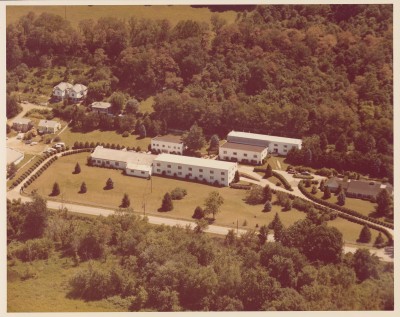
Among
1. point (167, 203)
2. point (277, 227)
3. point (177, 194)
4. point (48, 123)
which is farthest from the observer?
point (48, 123)

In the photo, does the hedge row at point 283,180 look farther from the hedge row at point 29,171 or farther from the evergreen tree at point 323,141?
the hedge row at point 29,171

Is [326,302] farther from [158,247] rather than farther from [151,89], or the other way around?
[151,89]

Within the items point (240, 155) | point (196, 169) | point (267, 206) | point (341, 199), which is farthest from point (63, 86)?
point (341, 199)

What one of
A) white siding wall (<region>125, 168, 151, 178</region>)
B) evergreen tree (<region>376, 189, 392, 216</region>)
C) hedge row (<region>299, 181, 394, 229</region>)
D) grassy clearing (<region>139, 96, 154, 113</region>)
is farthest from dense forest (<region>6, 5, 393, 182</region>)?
white siding wall (<region>125, 168, 151, 178</region>)

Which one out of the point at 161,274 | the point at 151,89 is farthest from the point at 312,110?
the point at 161,274

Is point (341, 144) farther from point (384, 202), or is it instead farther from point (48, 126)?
point (48, 126)

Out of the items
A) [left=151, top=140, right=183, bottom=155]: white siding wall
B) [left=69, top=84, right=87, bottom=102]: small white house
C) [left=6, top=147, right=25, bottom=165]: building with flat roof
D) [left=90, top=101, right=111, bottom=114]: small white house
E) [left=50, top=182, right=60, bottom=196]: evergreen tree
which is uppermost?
[left=69, top=84, right=87, bottom=102]: small white house

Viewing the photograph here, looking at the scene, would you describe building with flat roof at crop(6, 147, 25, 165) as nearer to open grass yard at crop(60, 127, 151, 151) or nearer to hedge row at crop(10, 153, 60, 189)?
hedge row at crop(10, 153, 60, 189)
